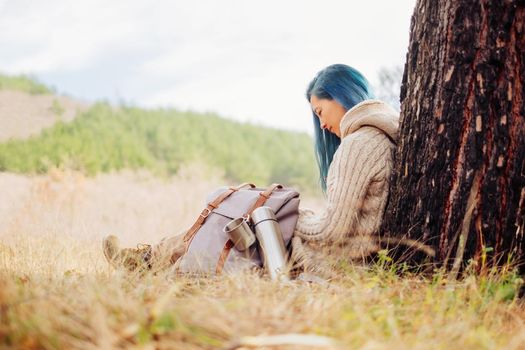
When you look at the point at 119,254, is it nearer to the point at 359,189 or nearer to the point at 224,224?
the point at 224,224

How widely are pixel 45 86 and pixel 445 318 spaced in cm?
1545

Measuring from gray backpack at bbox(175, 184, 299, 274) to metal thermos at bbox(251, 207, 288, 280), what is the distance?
72 mm

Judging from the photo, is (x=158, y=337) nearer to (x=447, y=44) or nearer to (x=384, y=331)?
(x=384, y=331)

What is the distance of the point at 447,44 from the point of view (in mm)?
2420

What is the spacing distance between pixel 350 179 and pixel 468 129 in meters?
0.62

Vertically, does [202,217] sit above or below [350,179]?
below

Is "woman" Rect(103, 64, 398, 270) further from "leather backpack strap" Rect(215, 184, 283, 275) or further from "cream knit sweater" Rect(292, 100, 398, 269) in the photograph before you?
"leather backpack strap" Rect(215, 184, 283, 275)

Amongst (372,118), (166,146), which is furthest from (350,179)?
(166,146)

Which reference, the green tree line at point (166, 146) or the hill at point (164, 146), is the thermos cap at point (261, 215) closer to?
the green tree line at point (166, 146)

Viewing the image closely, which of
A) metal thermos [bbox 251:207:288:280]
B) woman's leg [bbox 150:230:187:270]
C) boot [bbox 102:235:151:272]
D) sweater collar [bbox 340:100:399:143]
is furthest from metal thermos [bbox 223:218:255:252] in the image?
sweater collar [bbox 340:100:399:143]

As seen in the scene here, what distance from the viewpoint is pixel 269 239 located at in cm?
285

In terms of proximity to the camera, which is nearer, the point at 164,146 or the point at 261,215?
the point at 261,215

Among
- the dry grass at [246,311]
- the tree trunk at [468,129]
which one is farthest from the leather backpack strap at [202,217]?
the tree trunk at [468,129]

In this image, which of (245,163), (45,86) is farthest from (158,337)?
(45,86)
